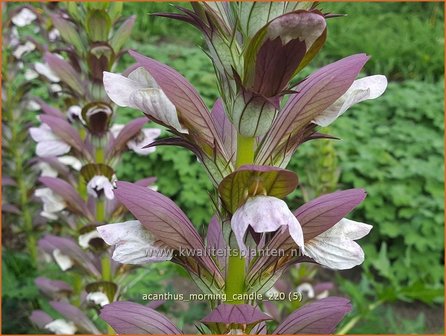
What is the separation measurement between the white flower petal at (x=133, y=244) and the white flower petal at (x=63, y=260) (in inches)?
44.2

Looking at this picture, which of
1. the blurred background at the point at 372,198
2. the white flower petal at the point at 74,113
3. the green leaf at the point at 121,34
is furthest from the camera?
the blurred background at the point at 372,198

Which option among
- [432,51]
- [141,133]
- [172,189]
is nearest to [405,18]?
[432,51]

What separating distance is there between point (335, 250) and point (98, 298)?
116 centimetres

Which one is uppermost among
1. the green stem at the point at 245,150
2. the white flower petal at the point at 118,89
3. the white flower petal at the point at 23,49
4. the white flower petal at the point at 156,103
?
the white flower petal at the point at 23,49

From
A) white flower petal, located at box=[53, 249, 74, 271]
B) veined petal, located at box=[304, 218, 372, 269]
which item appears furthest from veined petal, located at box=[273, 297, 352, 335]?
white flower petal, located at box=[53, 249, 74, 271]

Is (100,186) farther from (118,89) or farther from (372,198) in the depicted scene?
(372,198)

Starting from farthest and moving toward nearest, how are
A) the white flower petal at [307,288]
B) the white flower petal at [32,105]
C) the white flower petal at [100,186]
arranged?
the white flower petal at [32,105] → the white flower petal at [307,288] → the white flower petal at [100,186]

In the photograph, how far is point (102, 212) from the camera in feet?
6.92

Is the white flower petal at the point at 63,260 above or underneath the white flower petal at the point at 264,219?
above

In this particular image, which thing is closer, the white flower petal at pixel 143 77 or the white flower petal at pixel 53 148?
the white flower petal at pixel 143 77

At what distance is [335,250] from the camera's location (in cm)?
107

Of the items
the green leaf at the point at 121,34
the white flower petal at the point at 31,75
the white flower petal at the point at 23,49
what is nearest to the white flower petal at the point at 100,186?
the green leaf at the point at 121,34

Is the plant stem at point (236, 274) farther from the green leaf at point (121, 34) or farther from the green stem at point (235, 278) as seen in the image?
the green leaf at point (121, 34)

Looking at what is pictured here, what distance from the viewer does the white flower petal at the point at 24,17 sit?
3.18m
